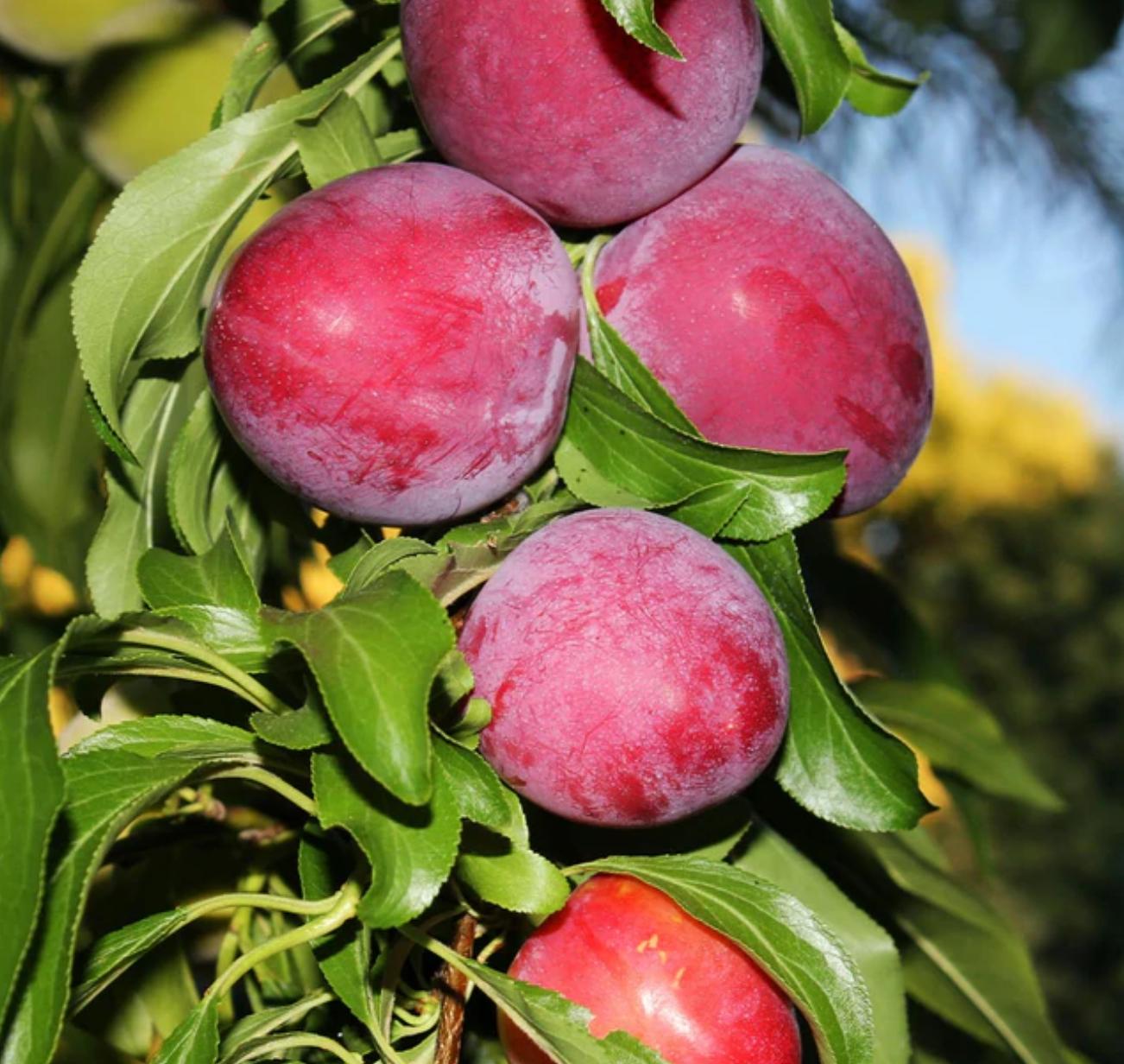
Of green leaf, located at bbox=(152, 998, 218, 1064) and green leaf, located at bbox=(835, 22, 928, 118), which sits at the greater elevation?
green leaf, located at bbox=(835, 22, 928, 118)

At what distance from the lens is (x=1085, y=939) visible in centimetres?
554

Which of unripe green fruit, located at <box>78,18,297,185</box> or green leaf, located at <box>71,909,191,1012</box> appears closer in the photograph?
green leaf, located at <box>71,909,191,1012</box>

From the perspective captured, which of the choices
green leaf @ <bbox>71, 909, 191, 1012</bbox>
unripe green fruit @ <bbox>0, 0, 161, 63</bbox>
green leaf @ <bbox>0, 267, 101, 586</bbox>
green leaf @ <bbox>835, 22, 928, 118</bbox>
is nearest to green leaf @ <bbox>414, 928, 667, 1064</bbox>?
green leaf @ <bbox>71, 909, 191, 1012</bbox>

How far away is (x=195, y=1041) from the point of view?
51cm

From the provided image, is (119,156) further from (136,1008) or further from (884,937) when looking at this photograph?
(884,937)

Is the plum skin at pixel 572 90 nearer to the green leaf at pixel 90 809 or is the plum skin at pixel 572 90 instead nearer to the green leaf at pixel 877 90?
the green leaf at pixel 877 90

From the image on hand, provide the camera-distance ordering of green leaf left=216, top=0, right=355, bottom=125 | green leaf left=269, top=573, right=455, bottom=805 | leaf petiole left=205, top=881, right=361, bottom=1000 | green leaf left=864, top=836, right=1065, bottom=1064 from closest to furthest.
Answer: green leaf left=269, top=573, right=455, bottom=805
leaf petiole left=205, top=881, right=361, bottom=1000
green leaf left=216, top=0, right=355, bottom=125
green leaf left=864, top=836, right=1065, bottom=1064

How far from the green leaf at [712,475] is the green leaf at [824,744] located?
17mm

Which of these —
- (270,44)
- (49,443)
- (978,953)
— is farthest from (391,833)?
(49,443)

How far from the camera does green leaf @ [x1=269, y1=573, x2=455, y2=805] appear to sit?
399mm

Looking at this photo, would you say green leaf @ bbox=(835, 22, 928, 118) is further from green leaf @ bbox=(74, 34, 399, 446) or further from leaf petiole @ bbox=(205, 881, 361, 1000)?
leaf petiole @ bbox=(205, 881, 361, 1000)

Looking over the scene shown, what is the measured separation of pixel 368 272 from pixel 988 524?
6070 millimetres

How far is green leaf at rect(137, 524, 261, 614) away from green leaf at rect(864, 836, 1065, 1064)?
1.61 feet

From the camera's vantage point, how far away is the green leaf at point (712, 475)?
1.81 feet
